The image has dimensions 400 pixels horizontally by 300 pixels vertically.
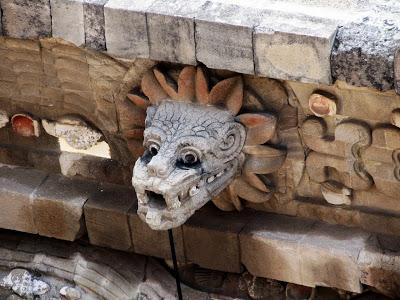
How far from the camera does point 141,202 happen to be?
6254 millimetres

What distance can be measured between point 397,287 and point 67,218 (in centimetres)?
189

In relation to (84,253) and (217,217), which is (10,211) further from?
(217,217)

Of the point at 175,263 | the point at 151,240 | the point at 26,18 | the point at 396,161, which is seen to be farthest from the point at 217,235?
the point at 26,18

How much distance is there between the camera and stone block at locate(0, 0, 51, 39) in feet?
21.7

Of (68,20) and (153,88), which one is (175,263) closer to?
(153,88)

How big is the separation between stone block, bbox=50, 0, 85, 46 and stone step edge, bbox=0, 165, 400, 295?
1.04 m

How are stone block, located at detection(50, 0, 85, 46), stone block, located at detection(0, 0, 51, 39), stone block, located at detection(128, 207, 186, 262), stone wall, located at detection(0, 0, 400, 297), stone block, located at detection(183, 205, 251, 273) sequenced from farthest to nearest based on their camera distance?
stone block, located at detection(128, 207, 186, 262) < stone block, located at detection(183, 205, 251, 273) < stone block, located at detection(0, 0, 51, 39) < stone block, located at detection(50, 0, 85, 46) < stone wall, located at detection(0, 0, 400, 297)

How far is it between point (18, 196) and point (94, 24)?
1357 mm

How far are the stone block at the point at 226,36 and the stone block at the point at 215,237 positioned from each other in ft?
3.37

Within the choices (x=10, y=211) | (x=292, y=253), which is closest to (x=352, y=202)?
(x=292, y=253)

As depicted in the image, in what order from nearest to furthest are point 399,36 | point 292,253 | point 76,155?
point 399,36, point 292,253, point 76,155

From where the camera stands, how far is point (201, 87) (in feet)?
21.1

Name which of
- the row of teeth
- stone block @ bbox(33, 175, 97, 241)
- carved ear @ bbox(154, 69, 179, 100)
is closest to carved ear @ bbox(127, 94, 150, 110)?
carved ear @ bbox(154, 69, 179, 100)

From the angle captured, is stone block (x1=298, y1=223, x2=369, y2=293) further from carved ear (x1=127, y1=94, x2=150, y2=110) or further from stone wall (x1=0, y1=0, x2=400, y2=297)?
carved ear (x1=127, y1=94, x2=150, y2=110)
